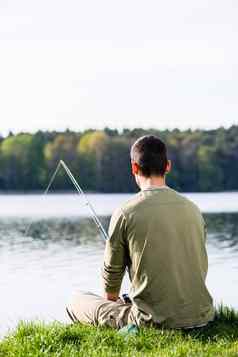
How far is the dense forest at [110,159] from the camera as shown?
75312 millimetres

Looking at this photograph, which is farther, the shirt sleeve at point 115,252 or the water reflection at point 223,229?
the water reflection at point 223,229

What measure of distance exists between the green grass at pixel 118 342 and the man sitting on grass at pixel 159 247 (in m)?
0.13

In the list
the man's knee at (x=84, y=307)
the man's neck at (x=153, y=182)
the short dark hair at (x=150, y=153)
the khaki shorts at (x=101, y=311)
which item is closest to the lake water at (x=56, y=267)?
the man's knee at (x=84, y=307)

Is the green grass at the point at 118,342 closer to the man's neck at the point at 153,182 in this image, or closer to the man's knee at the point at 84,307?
the man's knee at the point at 84,307

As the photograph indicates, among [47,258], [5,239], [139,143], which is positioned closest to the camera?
[139,143]

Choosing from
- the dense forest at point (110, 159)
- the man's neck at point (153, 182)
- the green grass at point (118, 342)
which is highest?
the man's neck at point (153, 182)

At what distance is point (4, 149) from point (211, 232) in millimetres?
60805

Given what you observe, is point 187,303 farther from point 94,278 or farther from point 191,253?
point 94,278

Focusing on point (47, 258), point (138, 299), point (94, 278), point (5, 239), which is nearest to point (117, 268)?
point (138, 299)

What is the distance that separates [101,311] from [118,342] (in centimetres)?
41

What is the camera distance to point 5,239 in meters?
23.3

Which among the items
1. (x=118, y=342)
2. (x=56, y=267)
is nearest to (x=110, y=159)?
(x=56, y=267)

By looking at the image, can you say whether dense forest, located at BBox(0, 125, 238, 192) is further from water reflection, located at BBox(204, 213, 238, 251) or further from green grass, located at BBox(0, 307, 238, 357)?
green grass, located at BBox(0, 307, 238, 357)

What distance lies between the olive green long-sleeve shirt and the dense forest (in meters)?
67.5
